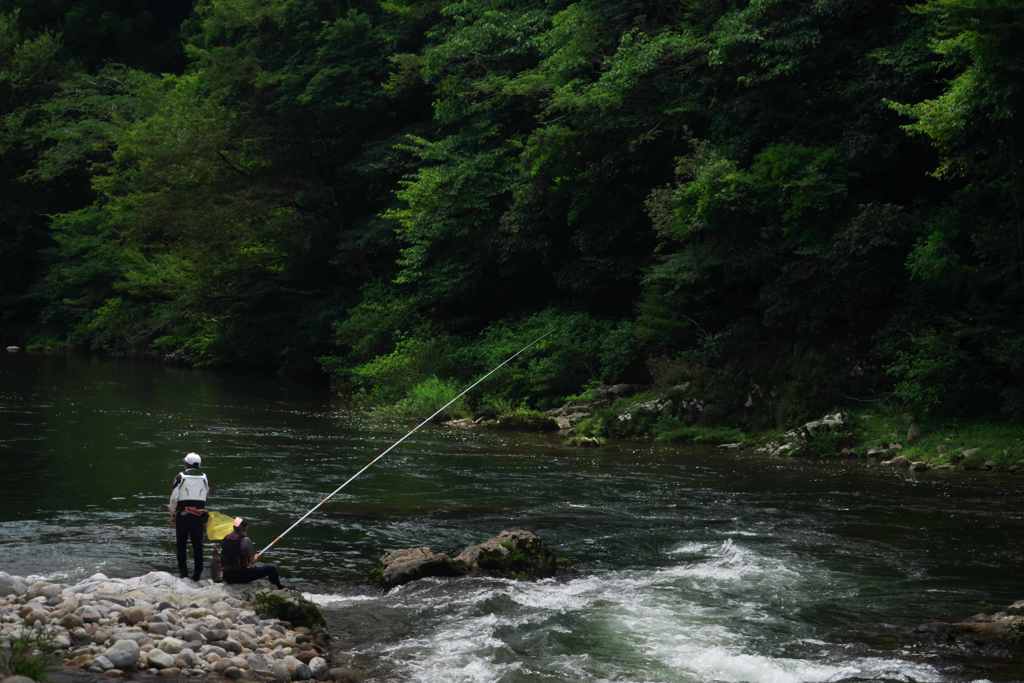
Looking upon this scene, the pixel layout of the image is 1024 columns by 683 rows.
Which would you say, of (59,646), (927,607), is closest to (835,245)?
(927,607)

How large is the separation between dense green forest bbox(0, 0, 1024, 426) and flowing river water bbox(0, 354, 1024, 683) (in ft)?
9.93

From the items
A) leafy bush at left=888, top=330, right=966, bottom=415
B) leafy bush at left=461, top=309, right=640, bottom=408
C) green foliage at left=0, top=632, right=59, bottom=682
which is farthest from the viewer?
leafy bush at left=461, top=309, right=640, bottom=408

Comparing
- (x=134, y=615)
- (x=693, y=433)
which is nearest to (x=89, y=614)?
(x=134, y=615)

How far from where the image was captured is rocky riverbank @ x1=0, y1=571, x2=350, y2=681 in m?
8.73

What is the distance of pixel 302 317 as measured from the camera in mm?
36594

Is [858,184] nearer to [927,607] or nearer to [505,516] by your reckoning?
[505,516]

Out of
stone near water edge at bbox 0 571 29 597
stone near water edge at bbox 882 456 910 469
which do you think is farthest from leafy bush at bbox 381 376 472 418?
stone near water edge at bbox 0 571 29 597

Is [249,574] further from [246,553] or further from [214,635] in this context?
[214,635]

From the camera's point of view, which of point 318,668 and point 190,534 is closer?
point 318,668

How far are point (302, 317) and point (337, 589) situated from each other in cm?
2537

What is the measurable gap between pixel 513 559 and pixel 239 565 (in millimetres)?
2583

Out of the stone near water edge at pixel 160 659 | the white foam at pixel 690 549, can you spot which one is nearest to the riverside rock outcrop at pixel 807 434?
the white foam at pixel 690 549

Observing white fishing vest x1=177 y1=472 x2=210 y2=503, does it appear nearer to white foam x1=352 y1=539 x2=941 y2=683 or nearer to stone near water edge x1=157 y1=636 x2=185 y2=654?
white foam x1=352 y1=539 x2=941 y2=683

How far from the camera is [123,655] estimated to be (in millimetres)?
8672
